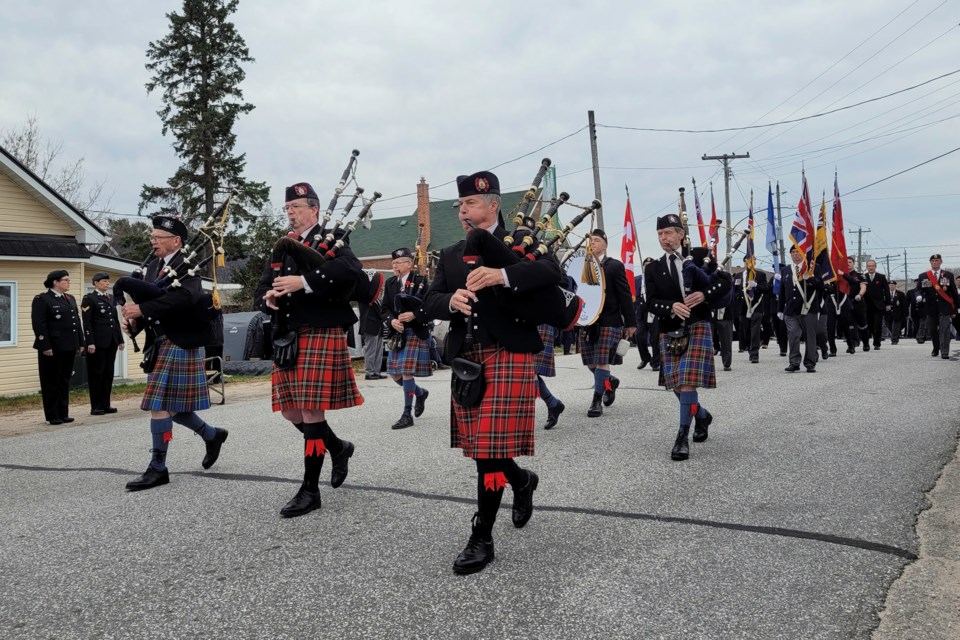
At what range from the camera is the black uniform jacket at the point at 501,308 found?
3473mm

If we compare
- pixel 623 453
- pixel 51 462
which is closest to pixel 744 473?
pixel 623 453

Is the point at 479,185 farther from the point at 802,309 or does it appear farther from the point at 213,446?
the point at 802,309

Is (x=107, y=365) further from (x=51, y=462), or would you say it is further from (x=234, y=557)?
(x=234, y=557)

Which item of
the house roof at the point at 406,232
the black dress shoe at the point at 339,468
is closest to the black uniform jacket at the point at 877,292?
the black dress shoe at the point at 339,468

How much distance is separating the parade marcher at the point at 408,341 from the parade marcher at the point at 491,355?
3755mm

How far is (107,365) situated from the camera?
34.0ft

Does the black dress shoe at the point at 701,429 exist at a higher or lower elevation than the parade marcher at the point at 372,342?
lower

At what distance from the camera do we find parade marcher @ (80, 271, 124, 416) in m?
10.2

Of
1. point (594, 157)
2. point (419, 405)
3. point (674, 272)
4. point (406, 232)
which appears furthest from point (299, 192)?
point (406, 232)

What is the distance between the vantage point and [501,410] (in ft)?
11.5

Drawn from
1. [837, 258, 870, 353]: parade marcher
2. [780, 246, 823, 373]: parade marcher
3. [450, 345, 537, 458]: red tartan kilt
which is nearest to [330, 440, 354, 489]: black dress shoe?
→ [450, 345, 537, 458]: red tartan kilt

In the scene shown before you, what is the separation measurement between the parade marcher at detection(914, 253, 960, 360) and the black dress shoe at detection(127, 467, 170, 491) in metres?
13.3

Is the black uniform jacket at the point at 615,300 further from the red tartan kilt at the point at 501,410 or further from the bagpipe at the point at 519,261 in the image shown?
the red tartan kilt at the point at 501,410

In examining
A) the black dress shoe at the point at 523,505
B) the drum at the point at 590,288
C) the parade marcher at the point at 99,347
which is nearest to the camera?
the black dress shoe at the point at 523,505
